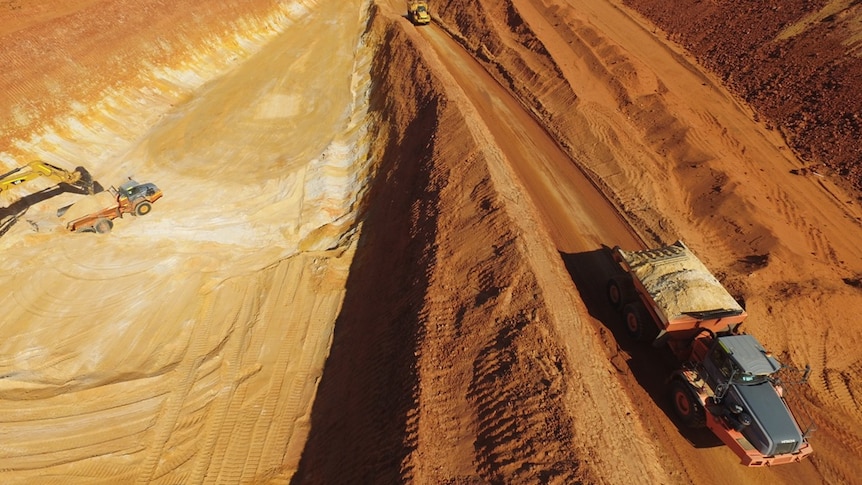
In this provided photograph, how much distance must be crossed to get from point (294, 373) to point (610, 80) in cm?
2032

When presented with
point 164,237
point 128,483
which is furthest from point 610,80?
point 128,483

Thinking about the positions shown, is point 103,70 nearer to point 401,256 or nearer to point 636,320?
point 401,256

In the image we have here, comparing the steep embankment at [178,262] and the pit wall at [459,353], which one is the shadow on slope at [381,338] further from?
the steep embankment at [178,262]

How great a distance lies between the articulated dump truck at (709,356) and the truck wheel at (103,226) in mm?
19297

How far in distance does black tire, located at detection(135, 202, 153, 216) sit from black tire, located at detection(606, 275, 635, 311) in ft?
60.9

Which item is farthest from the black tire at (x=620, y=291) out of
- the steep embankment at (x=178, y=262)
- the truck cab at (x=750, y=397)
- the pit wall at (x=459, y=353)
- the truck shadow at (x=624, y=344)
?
the steep embankment at (x=178, y=262)

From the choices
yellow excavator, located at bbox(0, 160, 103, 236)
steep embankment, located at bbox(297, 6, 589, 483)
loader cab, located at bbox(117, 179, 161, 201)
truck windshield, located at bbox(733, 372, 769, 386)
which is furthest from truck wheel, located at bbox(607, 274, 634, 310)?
yellow excavator, located at bbox(0, 160, 103, 236)

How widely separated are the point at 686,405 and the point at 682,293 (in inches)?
102

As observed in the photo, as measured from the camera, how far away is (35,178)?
1988 centimetres

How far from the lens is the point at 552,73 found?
24688mm

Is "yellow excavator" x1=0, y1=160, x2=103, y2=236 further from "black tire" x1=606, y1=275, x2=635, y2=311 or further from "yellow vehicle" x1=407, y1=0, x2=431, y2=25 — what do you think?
"yellow vehicle" x1=407, y1=0, x2=431, y2=25

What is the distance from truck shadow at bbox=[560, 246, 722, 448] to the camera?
415 inches

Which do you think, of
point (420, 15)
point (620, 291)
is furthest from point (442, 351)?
point (420, 15)

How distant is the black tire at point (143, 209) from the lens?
19.6 m
